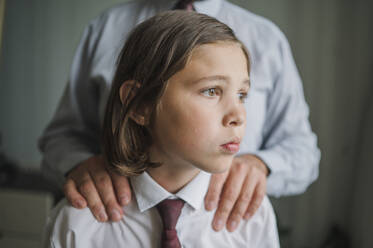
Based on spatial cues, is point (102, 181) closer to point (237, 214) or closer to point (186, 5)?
point (237, 214)

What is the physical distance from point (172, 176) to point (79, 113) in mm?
415

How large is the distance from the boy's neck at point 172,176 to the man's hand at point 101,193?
2.6 inches

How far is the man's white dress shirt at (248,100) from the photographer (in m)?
0.81

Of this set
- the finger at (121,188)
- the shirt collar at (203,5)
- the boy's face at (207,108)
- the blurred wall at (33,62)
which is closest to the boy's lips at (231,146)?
the boy's face at (207,108)

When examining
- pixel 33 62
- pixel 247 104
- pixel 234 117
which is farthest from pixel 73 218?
pixel 33 62

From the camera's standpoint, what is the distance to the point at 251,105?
2.64 ft

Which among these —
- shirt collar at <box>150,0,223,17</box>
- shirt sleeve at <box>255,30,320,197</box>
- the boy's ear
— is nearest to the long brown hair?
the boy's ear

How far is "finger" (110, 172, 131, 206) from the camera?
2.01ft

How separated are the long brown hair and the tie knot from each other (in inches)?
3.2

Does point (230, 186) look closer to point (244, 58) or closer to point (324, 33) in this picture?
point (244, 58)

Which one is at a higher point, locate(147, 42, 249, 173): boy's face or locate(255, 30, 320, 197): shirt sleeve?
locate(147, 42, 249, 173): boy's face

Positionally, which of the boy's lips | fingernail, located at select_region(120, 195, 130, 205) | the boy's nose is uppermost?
the boy's nose

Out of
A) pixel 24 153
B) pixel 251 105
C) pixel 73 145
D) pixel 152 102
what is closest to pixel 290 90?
pixel 251 105

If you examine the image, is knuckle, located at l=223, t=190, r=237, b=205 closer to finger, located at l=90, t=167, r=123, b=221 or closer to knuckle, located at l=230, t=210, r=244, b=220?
knuckle, located at l=230, t=210, r=244, b=220
